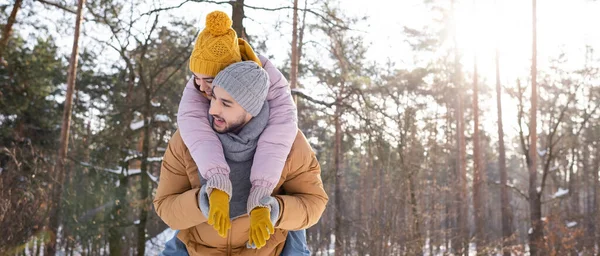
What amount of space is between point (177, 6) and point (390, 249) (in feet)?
16.5

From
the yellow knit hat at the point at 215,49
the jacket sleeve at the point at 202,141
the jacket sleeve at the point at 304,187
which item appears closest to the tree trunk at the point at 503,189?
the jacket sleeve at the point at 304,187

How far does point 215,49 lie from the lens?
204cm

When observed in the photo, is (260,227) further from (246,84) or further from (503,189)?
(503,189)

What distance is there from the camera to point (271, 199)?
1.67 m

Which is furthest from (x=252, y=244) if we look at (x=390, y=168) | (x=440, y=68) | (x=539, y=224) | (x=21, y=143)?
(x=440, y=68)

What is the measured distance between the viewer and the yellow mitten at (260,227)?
1.61 meters

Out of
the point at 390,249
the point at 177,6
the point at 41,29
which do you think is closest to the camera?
the point at 177,6

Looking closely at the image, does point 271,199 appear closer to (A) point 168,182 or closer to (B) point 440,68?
(A) point 168,182

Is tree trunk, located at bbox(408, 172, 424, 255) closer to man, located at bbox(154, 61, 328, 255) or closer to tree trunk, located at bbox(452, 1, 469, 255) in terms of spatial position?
man, located at bbox(154, 61, 328, 255)

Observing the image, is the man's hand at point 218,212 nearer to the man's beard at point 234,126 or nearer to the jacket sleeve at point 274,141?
the jacket sleeve at point 274,141

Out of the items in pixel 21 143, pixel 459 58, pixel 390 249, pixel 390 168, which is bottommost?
pixel 390 249

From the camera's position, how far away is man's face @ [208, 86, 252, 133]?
1.87m

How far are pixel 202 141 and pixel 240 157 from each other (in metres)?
0.17

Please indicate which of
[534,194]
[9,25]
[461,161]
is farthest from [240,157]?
[461,161]
